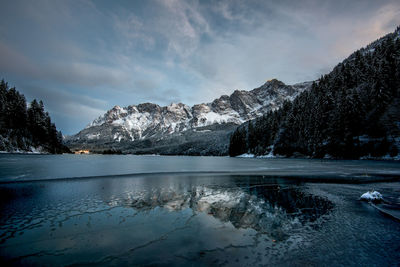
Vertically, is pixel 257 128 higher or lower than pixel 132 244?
higher

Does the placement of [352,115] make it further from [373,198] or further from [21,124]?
[21,124]

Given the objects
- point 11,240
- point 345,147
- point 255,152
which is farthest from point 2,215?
point 255,152

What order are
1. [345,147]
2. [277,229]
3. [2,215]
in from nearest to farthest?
[277,229] < [2,215] < [345,147]

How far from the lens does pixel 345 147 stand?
8819 cm

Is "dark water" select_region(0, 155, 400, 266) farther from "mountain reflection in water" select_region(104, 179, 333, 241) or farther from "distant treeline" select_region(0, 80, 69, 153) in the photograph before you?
"distant treeline" select_region(0, 80, 69, 153)

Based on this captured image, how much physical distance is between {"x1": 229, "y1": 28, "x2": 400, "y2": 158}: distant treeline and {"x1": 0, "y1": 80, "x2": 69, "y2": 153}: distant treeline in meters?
150

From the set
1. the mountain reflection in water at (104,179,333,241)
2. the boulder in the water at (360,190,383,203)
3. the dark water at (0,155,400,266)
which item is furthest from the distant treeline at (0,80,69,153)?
the boulder in the water at (360,190,383,203)

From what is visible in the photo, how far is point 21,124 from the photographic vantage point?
10519cm

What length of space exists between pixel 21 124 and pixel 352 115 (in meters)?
166

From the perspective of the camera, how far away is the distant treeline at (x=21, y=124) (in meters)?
95.9

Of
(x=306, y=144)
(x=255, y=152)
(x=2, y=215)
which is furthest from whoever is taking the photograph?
(x=255, y=152)

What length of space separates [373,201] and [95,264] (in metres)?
18.3

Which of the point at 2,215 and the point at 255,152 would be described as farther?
the point at 255,152

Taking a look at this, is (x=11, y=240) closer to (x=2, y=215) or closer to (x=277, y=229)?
(x=2, y=215)
